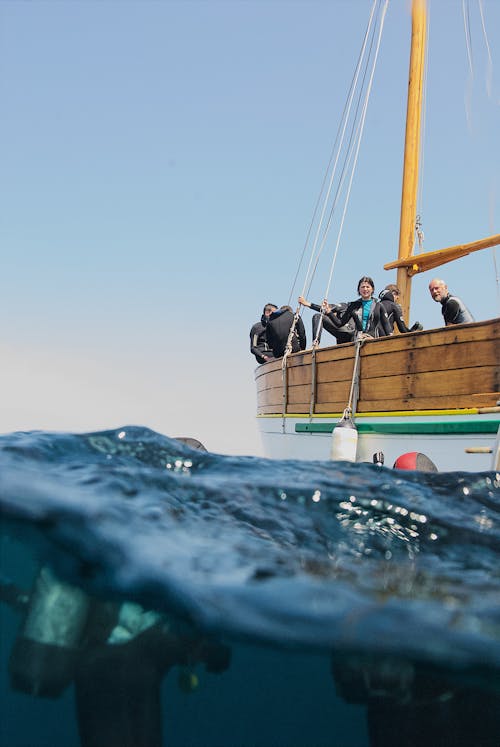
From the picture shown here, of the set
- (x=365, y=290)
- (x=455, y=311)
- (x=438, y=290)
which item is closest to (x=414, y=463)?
(x=455, y=311)

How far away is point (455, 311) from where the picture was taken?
7.90 metres

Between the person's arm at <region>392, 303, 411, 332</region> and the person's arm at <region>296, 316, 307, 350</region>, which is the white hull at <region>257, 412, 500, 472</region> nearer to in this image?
the person's arm at <region>392, 303, 411, 332</region>

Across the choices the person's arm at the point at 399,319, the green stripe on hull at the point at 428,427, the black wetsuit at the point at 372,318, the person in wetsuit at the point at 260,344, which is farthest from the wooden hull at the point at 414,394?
the person in wetsuit at the point at 260,344

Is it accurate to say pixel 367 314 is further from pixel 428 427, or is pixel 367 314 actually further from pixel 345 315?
pixel 428 427

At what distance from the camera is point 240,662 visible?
297cm

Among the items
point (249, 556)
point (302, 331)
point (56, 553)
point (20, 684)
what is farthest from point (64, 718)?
point (302, 331)

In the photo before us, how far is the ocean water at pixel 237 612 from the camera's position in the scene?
2359 millimetres

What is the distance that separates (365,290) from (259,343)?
13.4 feet

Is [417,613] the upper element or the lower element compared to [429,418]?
lower

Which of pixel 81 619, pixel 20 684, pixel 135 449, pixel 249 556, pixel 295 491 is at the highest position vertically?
pixel 135 449

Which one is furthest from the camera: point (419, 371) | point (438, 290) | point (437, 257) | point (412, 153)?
point (412, 153)

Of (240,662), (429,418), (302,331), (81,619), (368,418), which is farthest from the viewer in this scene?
(302,331)

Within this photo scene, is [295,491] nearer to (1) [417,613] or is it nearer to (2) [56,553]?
(1) [417,613]

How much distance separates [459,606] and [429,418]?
5581 millimetres
